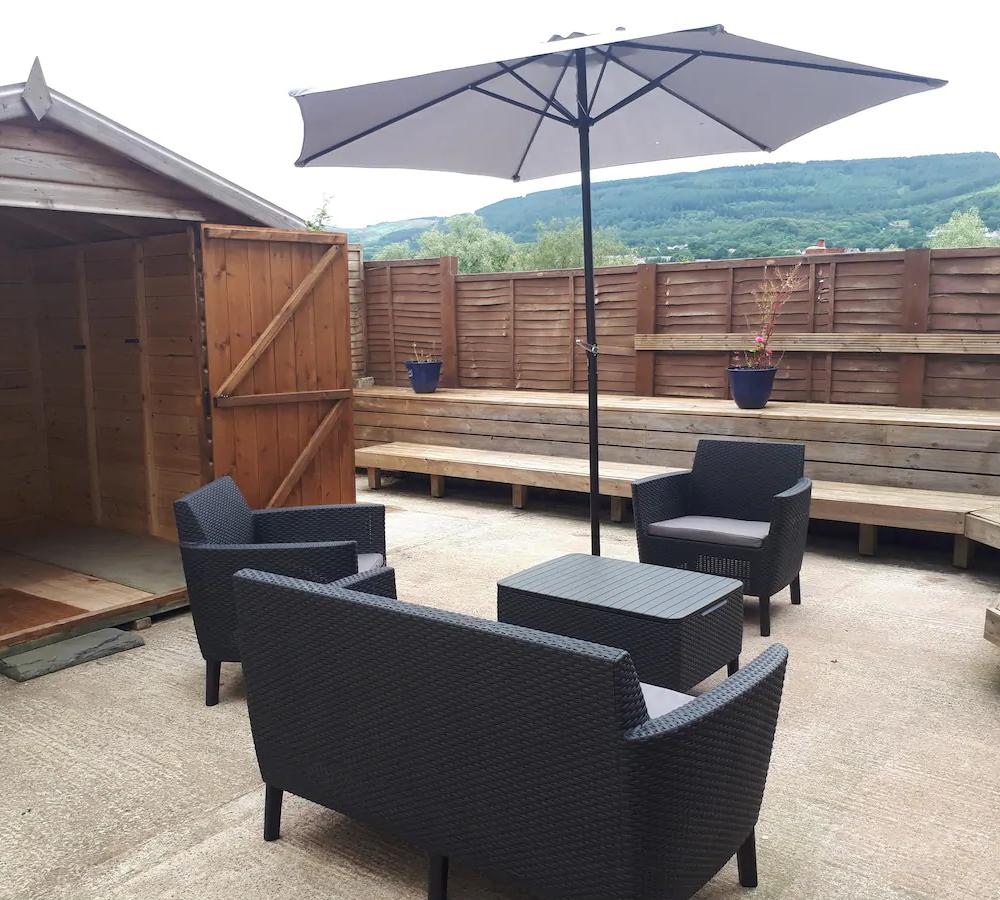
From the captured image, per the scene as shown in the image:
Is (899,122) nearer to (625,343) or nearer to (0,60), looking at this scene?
(625,343)

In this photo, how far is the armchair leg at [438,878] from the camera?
195cm

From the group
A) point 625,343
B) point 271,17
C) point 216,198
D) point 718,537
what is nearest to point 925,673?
point 718,537

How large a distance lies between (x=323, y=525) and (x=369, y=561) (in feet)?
0.95

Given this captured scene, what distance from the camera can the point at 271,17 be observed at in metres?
32.2

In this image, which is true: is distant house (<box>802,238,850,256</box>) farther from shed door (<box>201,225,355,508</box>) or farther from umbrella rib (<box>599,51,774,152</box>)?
shed door (<box>201,225,355,508</box>)

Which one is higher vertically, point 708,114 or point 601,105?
point 601,105

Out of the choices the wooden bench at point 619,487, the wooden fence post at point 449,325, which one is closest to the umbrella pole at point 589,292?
the wooden bench at point 619,487

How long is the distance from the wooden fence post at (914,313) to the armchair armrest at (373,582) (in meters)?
4.56

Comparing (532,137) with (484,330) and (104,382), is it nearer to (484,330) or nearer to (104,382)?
(104,382)

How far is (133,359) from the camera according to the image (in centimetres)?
504

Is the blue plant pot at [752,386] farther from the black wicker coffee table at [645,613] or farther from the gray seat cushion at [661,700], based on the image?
the gray seat cushion at [661,700]

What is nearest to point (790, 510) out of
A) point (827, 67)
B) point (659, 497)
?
point (659, 497)

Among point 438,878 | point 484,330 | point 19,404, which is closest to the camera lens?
point 438,878

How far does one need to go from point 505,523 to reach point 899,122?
2987 centimetres
